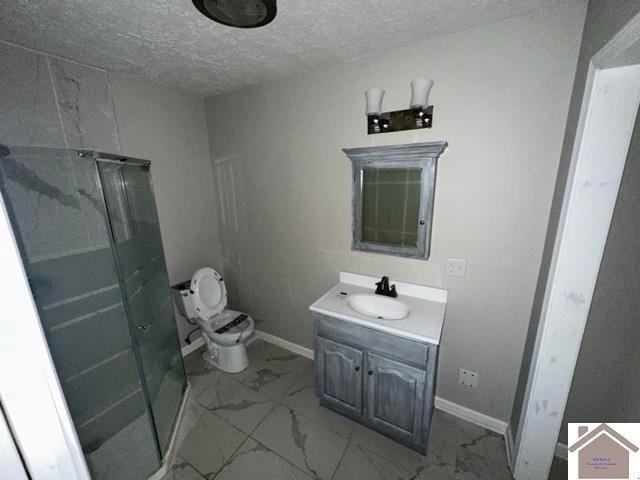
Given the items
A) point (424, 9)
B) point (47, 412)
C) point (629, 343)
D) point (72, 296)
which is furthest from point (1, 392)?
point (629, 343)

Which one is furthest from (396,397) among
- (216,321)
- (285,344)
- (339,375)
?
(216,321)

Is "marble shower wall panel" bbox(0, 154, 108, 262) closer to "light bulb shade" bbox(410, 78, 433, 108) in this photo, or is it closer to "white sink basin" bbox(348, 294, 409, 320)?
"white sink basin" bbox(348, 294, 409, 320)

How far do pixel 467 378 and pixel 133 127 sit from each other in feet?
10.00

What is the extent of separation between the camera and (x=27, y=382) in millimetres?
376

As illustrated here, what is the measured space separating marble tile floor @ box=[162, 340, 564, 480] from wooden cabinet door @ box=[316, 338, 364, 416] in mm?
170

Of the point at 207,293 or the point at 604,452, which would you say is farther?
the point at 207,293

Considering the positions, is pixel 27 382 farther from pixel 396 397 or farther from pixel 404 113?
pixel 404 113

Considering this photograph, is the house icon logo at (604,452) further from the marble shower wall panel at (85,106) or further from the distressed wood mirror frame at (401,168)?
the marble shower wall panel at (85,106)

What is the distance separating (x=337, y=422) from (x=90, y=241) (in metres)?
1.97

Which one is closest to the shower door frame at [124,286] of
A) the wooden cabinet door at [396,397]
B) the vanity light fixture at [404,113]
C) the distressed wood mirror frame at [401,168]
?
the wooden cabinet door at [396,397]

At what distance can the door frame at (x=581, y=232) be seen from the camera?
917 mm

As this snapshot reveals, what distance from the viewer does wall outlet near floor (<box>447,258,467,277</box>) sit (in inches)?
62.6

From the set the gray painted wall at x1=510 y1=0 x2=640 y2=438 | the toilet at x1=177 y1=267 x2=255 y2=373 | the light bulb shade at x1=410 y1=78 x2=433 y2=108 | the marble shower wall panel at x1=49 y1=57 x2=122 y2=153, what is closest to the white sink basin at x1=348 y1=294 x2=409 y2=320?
the gray painted wall at x1=510 y1=0 x2=640 y2=438

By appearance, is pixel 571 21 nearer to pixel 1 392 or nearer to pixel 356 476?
pixel 1 392
